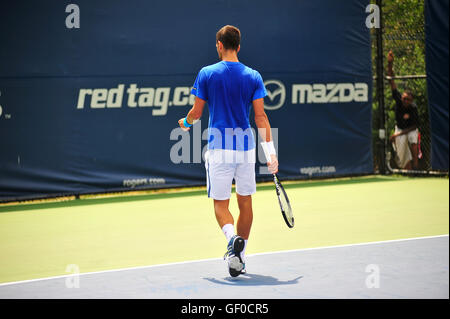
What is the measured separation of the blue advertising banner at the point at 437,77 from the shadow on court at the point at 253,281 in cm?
704

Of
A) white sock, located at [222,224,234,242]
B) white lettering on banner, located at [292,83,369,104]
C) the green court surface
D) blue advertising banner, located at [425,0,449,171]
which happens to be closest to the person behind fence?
blue advertising banner, located at [425,0,449,171]

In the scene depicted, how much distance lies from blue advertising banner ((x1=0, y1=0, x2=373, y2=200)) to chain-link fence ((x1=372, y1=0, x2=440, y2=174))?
437mm

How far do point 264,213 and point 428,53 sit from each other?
4699 mm

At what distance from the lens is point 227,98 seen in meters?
5.24

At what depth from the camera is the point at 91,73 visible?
10000 millimetres

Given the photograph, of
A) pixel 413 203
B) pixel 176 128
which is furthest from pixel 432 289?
pixel 176 128

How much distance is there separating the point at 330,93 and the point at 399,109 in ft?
4.28

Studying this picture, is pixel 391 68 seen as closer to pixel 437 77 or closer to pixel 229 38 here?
pixel 437 77

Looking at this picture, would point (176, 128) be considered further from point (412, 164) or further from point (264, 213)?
point (412, 164)

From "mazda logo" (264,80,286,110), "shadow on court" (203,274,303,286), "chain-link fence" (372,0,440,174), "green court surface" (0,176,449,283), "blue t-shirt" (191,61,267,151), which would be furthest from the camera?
"chain-link fence" (372,0,440,174)

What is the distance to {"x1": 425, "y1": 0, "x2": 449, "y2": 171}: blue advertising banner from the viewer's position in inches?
448

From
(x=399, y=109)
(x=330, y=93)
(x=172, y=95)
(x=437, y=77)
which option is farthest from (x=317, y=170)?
(x=172, y=95)

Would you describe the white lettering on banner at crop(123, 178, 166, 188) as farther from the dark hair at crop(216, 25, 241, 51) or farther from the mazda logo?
the dark hair at crop(216, 25, 241, 51)
